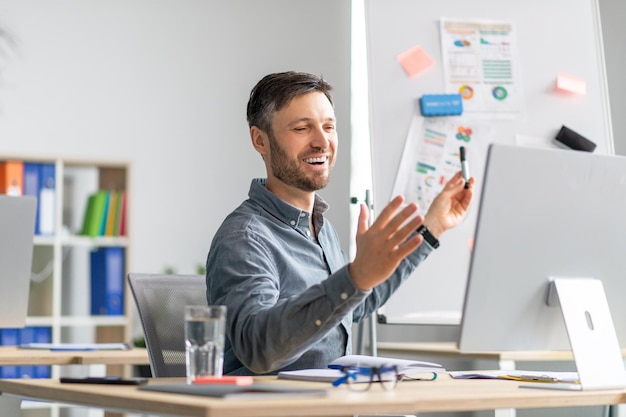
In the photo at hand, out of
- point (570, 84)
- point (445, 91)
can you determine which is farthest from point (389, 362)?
point (570, 84)

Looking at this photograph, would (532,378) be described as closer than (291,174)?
Yes

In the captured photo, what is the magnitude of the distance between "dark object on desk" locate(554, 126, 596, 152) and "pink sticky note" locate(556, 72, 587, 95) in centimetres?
14

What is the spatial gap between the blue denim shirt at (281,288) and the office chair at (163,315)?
14 cm

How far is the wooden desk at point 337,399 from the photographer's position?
1.04 meters

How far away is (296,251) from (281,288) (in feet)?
0.34

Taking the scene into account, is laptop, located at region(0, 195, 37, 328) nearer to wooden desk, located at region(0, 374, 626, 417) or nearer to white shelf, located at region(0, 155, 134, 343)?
wooden desk, located at region(0, 374, 626, 417)

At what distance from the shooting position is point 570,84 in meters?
3.09

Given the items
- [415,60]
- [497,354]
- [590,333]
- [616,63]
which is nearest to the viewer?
[590,333]

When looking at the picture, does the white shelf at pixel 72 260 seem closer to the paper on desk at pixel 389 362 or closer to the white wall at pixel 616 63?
the white wall at pixel 616 63

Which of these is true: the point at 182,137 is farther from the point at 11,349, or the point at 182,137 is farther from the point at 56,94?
the point at 11,349

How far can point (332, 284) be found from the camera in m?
1.38

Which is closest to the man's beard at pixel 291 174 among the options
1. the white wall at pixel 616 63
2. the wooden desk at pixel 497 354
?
the wooden desk at pixel 497 354

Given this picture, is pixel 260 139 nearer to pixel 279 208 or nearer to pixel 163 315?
pixel 279 208

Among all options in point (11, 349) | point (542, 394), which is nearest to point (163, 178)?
point (11, 349)
